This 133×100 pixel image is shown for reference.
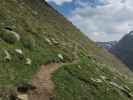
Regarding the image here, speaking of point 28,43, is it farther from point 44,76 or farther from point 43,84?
point 43,84

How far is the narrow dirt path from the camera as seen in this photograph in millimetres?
23484

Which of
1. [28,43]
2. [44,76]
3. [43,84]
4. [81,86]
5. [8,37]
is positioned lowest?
[81,86]

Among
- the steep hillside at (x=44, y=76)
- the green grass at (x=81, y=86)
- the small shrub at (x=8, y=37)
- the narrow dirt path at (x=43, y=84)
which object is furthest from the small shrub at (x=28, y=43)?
the green grass at (x=81, y=86)

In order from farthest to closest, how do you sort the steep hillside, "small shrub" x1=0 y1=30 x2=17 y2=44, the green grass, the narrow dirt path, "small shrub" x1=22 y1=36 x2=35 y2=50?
A: 1. "small shrub" x1=22 y1=36 x2=35 y2=50
2. "small shrub" x1=0 y1=30 x2=17 y2=44
3. the green grass
4. the steep hillside
5. the narrow dirt path

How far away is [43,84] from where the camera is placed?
2544cm

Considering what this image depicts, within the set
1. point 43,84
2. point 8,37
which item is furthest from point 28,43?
point 43,84

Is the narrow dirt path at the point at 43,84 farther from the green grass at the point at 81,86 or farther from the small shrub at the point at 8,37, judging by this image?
the small shrub at the point at 8,37

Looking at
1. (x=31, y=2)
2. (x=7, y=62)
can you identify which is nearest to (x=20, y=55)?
(x=7, y=62)

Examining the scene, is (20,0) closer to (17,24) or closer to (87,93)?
(17,24)

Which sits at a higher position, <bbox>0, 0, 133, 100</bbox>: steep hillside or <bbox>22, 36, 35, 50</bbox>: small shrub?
<bbox>22, 36, 35, 50</bbox>: small shrub

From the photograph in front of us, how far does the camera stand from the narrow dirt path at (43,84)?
23484 millimetres

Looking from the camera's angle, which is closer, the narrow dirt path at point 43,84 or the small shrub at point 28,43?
the narrow dirt path at point 43,84

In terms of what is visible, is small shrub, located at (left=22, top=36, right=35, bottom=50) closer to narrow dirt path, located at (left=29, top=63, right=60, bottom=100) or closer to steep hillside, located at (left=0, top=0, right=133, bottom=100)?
steep hillside, located at (left=0, top=0, right=133, bottom=100)

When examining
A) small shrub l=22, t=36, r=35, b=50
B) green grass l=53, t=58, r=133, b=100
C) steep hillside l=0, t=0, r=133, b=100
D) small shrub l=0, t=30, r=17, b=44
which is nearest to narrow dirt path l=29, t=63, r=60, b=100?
steep hillside l=0, t=0, r=133, b=100
